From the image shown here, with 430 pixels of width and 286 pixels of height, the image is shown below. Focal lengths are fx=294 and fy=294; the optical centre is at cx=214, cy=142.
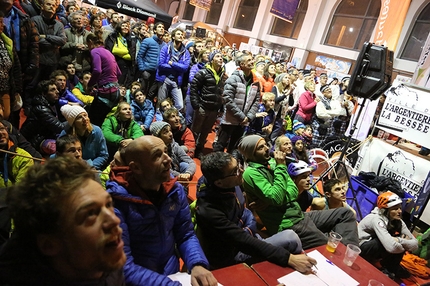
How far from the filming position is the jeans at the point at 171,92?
16.3 feet

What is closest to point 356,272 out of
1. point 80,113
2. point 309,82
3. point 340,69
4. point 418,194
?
point 80,113

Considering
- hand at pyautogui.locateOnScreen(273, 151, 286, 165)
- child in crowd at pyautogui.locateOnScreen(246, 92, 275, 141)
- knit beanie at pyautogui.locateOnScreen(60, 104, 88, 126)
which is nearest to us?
hand at pyautogui.locateOnScreen(273, 151, 286, 165)

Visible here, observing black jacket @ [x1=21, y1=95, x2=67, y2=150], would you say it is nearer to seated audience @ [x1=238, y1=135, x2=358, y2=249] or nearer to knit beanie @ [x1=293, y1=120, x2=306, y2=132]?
seated audience @ [x1=238, y1=135, x2=358, y2=249]

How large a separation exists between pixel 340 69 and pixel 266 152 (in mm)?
11018

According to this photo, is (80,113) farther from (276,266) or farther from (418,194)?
(418,194)

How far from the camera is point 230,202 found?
2053 mm

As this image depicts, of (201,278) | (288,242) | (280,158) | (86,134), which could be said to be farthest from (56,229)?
(86,134)

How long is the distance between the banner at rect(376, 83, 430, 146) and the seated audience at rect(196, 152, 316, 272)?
3.26 m

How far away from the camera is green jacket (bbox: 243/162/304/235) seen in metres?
2.39

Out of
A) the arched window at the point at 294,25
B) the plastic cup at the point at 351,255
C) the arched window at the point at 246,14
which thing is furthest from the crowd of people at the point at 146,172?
the arched window at the point at 246,14

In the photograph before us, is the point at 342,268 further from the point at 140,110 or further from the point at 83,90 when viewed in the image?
the point at 83,90

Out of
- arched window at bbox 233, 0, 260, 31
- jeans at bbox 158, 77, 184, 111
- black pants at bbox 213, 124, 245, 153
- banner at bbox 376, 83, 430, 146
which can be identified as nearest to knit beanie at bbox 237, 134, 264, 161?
black pants at bbox 213, 124, 245, 153

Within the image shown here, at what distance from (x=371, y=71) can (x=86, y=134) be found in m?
3.61

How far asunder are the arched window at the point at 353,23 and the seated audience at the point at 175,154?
11020mm
